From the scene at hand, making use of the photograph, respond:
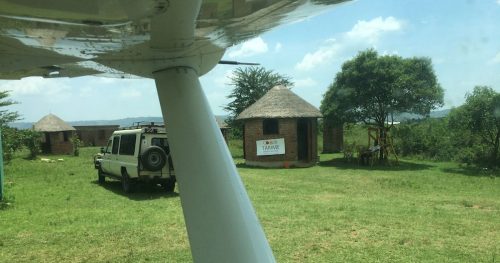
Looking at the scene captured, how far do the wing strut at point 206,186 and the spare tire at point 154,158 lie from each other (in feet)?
32.7

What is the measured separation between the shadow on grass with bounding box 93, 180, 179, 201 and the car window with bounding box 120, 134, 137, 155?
108 cm

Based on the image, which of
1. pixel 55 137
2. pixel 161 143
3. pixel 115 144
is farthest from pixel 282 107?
pixel 55 137

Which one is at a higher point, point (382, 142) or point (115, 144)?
point (115, 144)

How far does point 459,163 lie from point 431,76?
189 inches

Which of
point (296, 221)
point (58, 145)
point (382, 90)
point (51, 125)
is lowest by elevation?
point (296, 221)

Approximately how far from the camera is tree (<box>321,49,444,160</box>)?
81.0ft

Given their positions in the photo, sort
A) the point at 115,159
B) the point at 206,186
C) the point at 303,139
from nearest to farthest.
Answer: the point at 206,186 → the point at 115,159 → the point at 303,139

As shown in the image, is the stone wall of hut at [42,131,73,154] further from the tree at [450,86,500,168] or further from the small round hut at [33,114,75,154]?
the tree at [450,86,500,168]

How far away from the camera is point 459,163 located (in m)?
24.8

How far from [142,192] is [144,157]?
5.38 feet

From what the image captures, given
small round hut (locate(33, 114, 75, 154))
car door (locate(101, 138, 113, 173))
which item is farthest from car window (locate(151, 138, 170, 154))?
small round hut (locate(33, 114, 75, 154))

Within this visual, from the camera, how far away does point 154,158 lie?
1391cm

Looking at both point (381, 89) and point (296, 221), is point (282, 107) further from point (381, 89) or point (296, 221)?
point (296, 221)

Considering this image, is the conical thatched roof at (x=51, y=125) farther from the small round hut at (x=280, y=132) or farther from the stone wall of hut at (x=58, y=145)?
the small round hut at (x=280, y=132)
